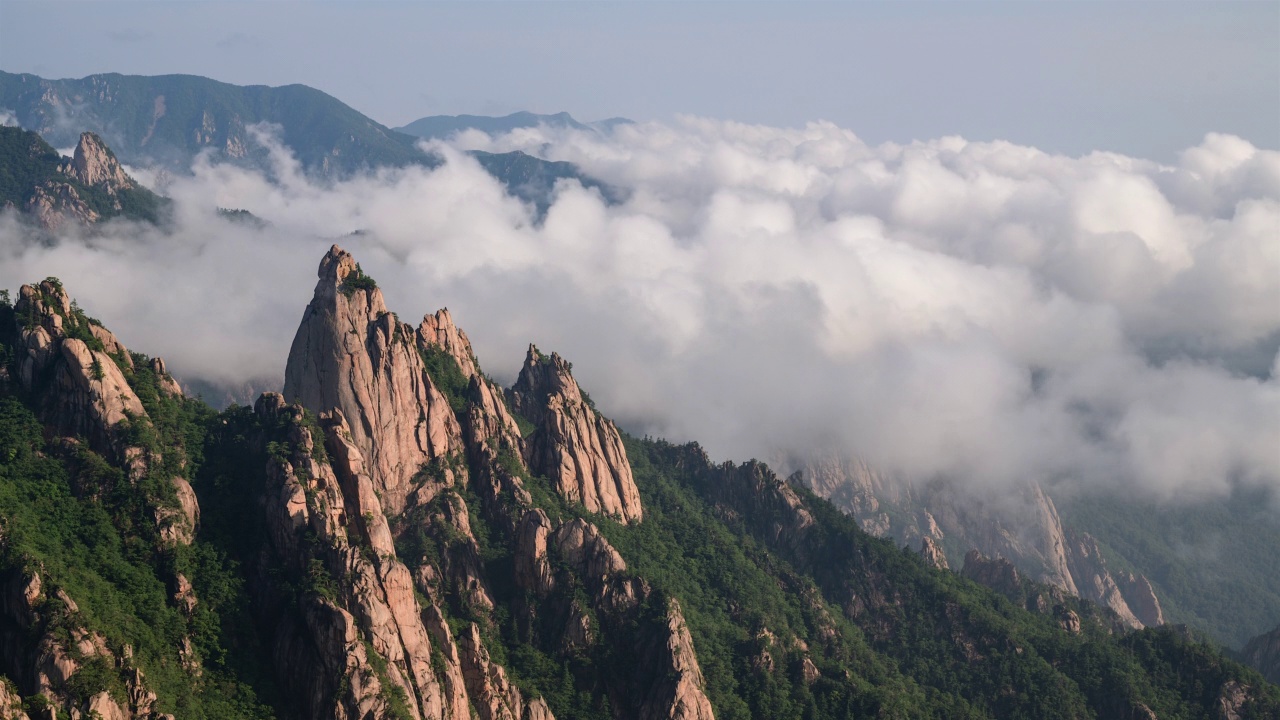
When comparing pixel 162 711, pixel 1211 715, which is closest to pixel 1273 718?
pixel 1211 715

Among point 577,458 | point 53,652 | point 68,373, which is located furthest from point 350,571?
point 577,458

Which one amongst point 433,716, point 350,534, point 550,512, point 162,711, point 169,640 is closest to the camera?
point 162,711

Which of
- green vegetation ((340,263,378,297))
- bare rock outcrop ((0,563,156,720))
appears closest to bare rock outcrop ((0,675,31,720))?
bare rock outcrop ((0,563,156,720))

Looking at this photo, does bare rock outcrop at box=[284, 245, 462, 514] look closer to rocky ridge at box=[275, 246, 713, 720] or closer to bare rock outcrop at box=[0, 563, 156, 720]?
rocky ridge at box=[275, 246, 713, 720]

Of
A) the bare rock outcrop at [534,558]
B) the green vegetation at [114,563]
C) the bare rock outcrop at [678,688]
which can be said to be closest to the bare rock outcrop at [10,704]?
the green vegetation at [114,563]

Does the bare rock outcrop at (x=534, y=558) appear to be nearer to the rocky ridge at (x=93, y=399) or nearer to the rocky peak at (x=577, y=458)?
the rocky peak at (x=577, y=458)

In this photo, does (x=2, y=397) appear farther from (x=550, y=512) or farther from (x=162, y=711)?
(x=550, y=512)
